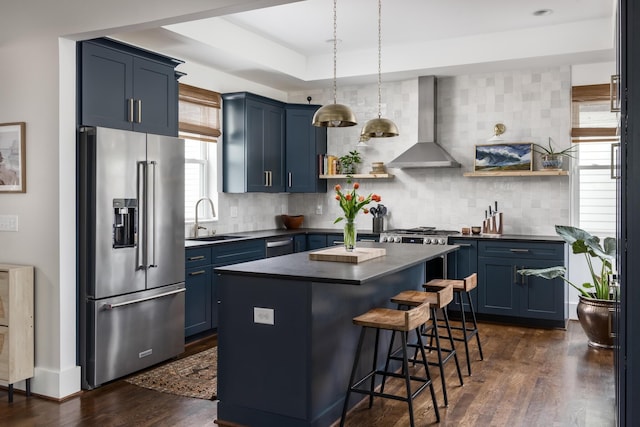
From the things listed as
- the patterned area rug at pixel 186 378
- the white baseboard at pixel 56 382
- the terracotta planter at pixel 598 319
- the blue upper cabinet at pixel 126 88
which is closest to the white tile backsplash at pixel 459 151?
the terracotta planter at pixel 598 319

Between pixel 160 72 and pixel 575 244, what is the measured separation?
3753 millimetres

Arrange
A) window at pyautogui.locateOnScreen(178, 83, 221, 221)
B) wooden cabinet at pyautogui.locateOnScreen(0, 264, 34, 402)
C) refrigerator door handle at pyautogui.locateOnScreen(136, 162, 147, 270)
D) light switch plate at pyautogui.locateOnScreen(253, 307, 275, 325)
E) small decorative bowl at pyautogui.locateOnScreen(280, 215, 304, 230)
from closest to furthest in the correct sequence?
light switch plate at pyautogui.locateOnScreen(253, 307, 275, 325) < wooden cabinet at pyautogui.locateOnScreen(0, 264, 34, 402) < refrigerator door handle at pyautogui.locateOnScreen(136, 162, 147, 270) < window at pyautogui.locateOnScreen(178, 83, 221, 221) < small decorative bowl at pyautogui.locateOnScreen(280, 215, 304, 230)

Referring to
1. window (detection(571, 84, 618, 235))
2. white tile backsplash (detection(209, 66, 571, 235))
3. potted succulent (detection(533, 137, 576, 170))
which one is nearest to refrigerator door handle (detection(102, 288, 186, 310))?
white tile backsplash (detection(209, 66, 571, 235))

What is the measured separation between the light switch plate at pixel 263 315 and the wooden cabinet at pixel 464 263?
3.27 m

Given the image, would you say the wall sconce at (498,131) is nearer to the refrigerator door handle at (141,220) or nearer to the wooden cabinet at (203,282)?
the wooden cabinet at (203,282)

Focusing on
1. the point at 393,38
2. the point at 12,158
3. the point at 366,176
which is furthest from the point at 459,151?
the point at 12,158

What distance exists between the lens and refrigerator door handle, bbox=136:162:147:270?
4285 mm

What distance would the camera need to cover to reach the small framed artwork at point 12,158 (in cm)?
404

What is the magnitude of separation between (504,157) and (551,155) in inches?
19.2

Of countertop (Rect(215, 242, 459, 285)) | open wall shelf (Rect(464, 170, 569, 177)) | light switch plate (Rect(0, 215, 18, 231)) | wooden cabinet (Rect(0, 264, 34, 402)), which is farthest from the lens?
open wall shelf (Rect(464, 170, 569, 177))

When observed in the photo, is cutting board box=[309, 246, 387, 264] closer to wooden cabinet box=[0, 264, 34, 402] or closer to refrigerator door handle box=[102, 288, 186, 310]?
refrigerator door handle box=[102, 288, 186, 310]

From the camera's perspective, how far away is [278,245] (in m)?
6.45

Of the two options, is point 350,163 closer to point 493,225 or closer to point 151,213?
point 493,225

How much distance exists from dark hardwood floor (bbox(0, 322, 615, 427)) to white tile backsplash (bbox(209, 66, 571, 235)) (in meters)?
2.24
